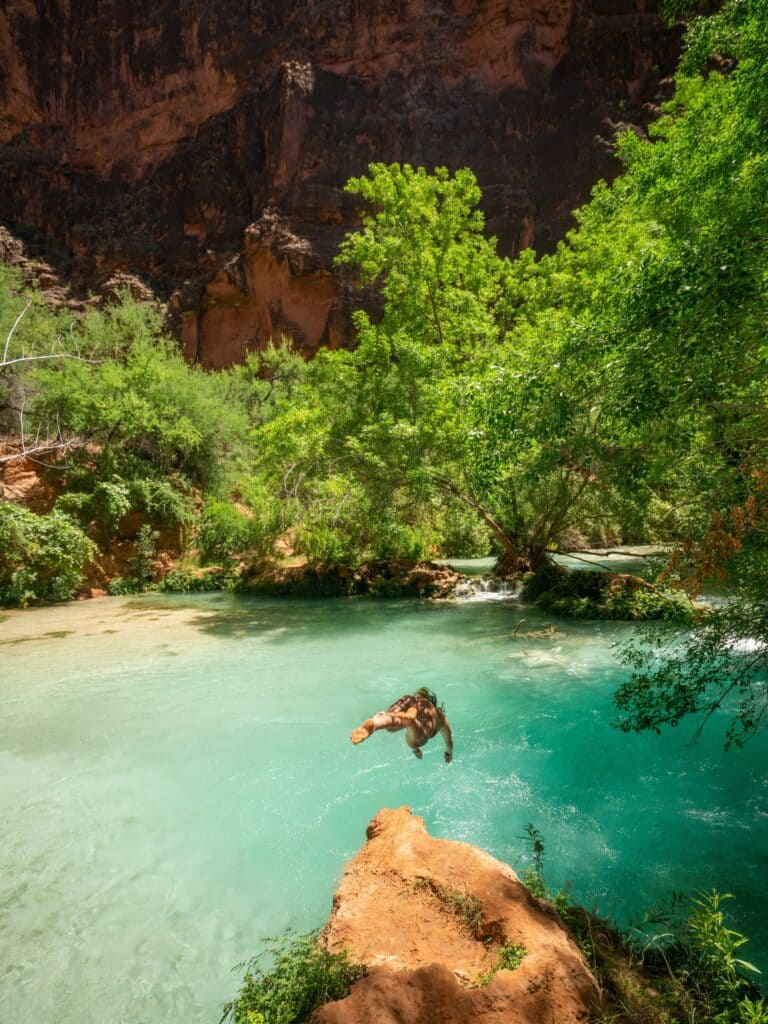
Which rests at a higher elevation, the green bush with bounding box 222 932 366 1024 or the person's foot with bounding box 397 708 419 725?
the person's foot with bounding box 397 708 419 725

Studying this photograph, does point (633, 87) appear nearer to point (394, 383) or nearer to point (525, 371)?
point (394, 383)

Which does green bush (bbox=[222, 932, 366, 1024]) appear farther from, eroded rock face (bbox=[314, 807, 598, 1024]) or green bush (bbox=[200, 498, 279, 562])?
green bush (bbox=[200, 498, 279, 562])

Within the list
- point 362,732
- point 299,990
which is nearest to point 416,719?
point 362,732

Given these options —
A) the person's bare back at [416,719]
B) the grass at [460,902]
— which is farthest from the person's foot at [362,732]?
the grass at [460,902]

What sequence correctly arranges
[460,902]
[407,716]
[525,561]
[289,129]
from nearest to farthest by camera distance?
[460,902], [407,716], [525,561], [289,129]

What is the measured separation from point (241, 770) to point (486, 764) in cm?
253

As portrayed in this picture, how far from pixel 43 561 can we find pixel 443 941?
15.4 metres

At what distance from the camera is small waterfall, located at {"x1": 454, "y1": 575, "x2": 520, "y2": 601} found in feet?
46.0

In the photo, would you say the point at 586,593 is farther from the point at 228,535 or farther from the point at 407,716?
the point at 228,535

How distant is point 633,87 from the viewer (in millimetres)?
31984

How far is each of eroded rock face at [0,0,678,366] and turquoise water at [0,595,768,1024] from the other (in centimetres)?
2684

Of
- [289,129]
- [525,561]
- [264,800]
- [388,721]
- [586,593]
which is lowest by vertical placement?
[264,800]

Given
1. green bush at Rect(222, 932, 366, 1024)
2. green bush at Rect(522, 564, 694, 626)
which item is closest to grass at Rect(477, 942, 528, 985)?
green bush at Rect(222, 932, 366, 1024)

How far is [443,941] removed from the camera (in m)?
2.40
